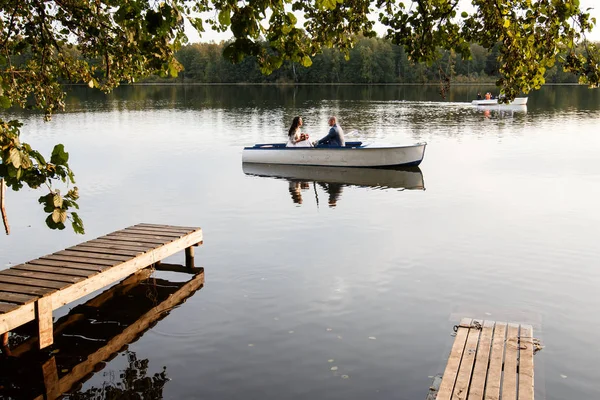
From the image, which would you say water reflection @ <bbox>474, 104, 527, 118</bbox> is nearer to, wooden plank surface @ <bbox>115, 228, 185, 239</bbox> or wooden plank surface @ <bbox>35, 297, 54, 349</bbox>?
wooden plank surface @ <bbox>115, 228, 185, 239</bbox>

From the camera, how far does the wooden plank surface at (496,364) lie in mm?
6457

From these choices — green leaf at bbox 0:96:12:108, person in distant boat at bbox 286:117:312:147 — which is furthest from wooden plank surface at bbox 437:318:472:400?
person in distant boat at bbox 286:117:312:147

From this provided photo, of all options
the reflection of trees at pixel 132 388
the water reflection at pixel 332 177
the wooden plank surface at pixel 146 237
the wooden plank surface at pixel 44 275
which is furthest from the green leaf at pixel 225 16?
the water reflection at pixel 332 177

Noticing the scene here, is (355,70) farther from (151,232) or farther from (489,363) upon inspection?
(489,363)

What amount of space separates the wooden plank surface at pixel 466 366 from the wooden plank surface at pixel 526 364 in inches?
20.6

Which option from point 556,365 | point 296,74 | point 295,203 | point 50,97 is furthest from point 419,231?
point 296,74

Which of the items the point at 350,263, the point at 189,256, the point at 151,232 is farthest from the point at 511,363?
the point at 151,232

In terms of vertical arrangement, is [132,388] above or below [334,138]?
below

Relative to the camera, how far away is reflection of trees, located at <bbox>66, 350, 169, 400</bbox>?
7195 millimetres

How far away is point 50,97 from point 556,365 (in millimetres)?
9837

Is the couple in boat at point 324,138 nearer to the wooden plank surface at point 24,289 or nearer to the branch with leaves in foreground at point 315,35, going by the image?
the branch with leaves in foreground at point 315,35

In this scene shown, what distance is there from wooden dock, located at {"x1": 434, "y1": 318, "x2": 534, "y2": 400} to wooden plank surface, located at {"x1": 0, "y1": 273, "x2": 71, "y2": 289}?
5066mm

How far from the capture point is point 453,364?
282 inches

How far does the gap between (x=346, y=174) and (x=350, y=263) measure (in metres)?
12.1
